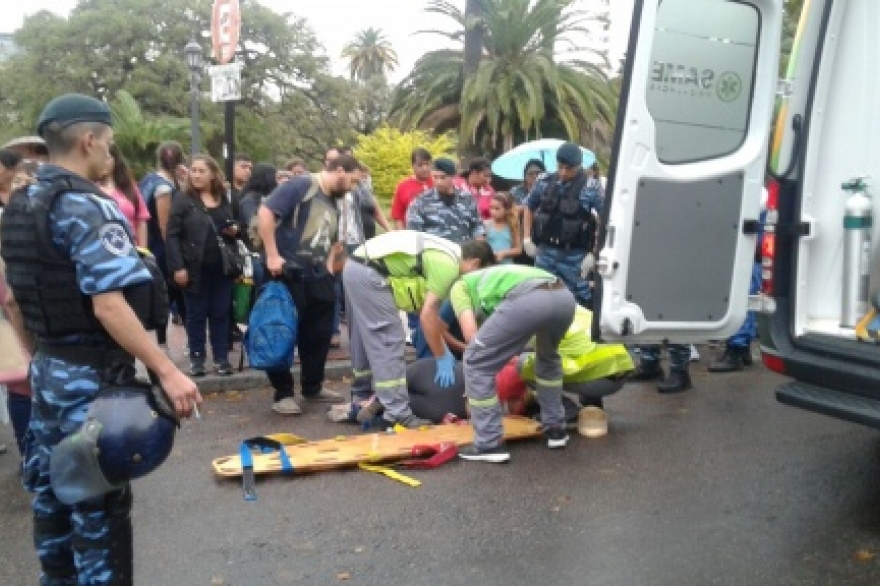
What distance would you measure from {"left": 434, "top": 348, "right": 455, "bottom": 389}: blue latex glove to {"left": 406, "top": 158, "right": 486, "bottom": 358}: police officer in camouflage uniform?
2.13m

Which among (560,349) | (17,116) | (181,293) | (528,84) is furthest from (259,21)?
(560,349)

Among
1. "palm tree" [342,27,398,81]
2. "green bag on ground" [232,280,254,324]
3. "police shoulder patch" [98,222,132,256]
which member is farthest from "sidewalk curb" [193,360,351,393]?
"palm tree" [342,27,398,81]

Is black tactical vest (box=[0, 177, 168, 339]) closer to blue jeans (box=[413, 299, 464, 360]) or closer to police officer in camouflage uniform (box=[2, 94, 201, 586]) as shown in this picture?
police officer in camouflage uniform (box=[2, 94, 201, 586])

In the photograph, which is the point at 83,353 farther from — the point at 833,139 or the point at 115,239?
the point at 833,139

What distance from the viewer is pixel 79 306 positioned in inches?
126

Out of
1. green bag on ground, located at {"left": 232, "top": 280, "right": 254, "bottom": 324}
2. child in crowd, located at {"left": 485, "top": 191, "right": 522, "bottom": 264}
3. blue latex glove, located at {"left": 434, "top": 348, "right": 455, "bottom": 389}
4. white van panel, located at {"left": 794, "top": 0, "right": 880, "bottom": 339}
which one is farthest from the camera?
child in crowd, located at {"left": 485, "top": 191, "right": 522, "bottom": 264}

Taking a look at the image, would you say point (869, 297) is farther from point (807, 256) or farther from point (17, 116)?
point (17, 116)

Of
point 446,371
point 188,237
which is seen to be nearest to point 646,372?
point 446,371

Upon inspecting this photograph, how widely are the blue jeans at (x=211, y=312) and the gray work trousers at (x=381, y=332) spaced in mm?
1814

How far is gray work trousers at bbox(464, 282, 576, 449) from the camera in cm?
538

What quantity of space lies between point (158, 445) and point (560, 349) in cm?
337

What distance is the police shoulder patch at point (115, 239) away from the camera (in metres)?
3.13

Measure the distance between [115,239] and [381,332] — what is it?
121 inches

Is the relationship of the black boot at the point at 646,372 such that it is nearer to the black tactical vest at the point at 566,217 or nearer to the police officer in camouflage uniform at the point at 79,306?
the black tactical vest at the point at 566,217
